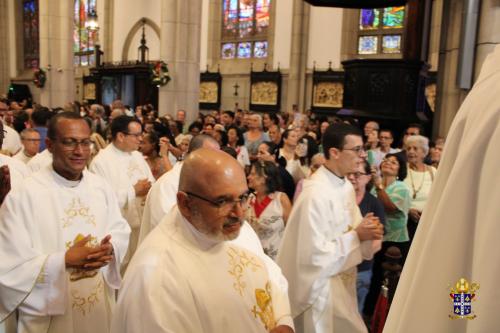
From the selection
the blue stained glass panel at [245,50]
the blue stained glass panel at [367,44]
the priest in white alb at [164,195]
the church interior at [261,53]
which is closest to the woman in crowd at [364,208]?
the priest in white alb at [164,195]

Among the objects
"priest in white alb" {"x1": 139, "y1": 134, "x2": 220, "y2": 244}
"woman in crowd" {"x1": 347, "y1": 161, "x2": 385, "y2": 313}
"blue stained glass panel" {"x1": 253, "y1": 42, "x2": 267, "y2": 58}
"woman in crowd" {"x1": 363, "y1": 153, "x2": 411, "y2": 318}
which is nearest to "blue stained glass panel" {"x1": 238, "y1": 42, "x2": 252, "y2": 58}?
"blue stained glass panel" {"x1": 253, "y1": 42, "x2": 267, "y2": 58}

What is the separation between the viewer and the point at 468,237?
83 cm

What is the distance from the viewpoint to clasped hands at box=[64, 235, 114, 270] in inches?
119

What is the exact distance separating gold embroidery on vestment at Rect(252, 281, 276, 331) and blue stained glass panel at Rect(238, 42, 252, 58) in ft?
63.9

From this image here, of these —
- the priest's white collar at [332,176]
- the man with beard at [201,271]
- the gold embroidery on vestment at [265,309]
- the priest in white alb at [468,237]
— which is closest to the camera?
the priest in white alb at [468,237]

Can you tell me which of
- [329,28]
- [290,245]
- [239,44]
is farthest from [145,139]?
→ [239,44]

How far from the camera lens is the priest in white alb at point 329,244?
353 centimetres

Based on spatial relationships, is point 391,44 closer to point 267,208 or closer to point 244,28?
point 244,28

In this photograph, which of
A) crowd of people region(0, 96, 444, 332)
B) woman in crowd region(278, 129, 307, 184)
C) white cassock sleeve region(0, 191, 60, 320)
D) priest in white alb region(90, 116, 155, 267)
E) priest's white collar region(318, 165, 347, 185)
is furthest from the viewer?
woman in crowd region(278, 129, 307, 184)

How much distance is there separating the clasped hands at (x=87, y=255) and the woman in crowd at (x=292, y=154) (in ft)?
12.0

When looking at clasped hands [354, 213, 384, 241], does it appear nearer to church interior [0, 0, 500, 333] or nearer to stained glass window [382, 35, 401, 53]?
church interior [0, 0, 500, 333]

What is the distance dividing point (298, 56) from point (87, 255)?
16.6m

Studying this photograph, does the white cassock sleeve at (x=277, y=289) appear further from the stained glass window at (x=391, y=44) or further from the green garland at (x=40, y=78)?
the green garland at (x=40, y=78)

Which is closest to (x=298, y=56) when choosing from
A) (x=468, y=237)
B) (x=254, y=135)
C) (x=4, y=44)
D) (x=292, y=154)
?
(x=254, y=135)
